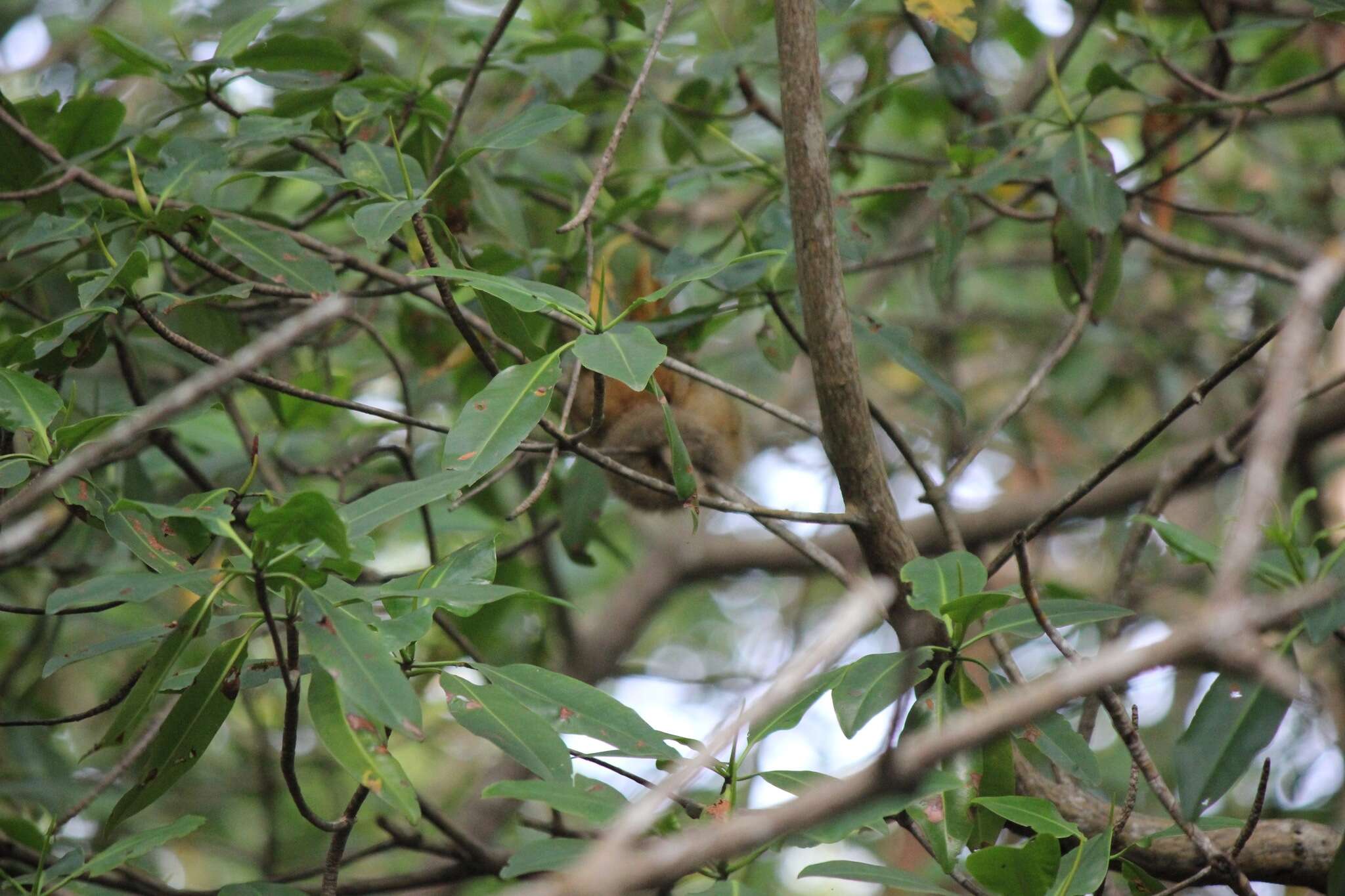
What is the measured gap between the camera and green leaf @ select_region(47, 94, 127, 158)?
1.55 meters

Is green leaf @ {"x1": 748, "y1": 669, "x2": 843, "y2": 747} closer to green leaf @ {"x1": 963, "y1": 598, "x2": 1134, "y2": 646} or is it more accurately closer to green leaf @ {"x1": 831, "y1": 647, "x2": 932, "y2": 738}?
green leaf @ {"x1": 831, "y1": 647, "x2": 932, "y2": 738}

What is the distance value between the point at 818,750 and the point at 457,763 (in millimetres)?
1222

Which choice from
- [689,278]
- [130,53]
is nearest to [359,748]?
[689,278]

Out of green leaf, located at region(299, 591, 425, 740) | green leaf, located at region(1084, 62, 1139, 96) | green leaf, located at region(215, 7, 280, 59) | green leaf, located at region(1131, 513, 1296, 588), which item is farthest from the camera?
green leaf, located at region(1084, 62, 1139, 96)

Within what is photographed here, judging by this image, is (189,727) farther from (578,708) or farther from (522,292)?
(522,292)

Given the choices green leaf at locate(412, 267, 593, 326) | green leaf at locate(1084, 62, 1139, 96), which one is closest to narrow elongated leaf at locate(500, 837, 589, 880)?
green leaf at locate(412, 267, 593, 326)

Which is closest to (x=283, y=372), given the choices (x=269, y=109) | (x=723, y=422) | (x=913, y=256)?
(x=269, y=109)

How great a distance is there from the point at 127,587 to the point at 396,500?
9.6 inches

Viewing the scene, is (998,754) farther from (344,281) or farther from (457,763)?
(457,763)

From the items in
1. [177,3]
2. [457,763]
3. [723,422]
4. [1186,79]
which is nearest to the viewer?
[1186,79]

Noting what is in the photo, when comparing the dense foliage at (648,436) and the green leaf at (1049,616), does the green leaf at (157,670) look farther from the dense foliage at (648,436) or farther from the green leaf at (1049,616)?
the green leaf at (1049,616)

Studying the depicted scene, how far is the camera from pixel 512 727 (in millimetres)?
1040

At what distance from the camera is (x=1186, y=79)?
172 cm

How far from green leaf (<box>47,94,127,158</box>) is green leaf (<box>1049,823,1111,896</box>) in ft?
4.94
